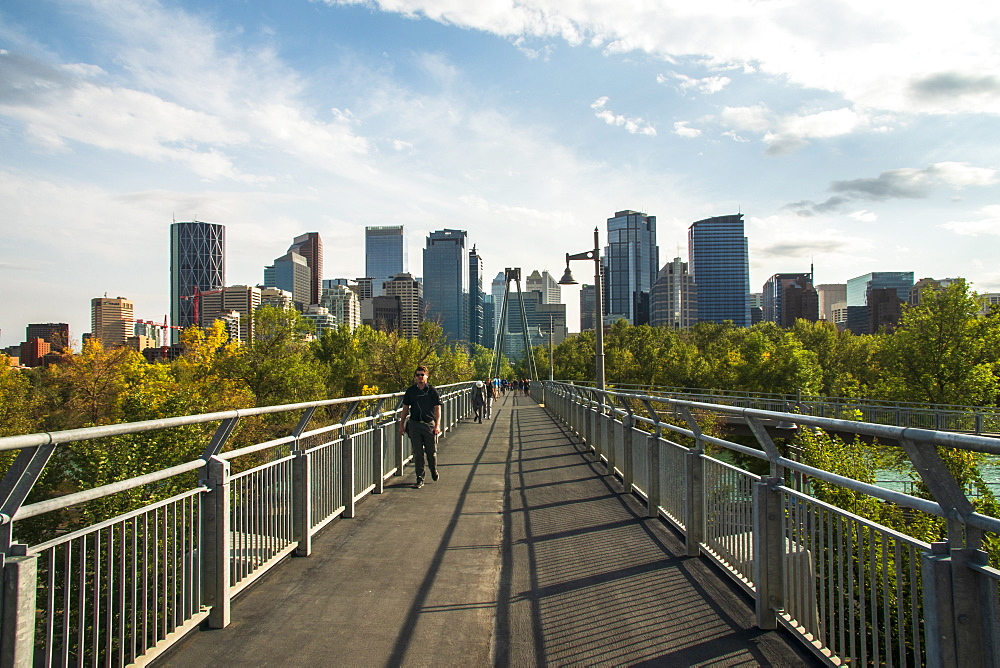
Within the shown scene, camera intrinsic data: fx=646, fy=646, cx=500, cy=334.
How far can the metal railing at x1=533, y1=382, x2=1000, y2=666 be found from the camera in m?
2.46

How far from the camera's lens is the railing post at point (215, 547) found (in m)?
4.31

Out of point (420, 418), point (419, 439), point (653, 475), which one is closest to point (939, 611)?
point (653, 475)

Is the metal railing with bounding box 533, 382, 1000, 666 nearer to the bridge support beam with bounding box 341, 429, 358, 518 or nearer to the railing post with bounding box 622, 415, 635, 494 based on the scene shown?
the railing post with bounding box 622, 415, 635, 494

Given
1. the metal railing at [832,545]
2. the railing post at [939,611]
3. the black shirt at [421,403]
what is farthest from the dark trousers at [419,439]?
the railing post at [939,611]

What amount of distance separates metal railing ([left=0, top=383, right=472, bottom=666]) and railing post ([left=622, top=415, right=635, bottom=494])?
3.64m

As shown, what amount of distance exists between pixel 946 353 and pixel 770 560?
137 feet

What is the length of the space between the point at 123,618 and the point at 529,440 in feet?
45.4

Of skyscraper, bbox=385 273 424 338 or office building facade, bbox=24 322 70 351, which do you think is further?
skyscraper, bbox=385 273 424 338

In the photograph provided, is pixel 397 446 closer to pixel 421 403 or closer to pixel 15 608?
pixel 421 403

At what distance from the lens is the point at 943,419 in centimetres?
2881

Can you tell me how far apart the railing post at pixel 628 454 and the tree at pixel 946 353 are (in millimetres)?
35991

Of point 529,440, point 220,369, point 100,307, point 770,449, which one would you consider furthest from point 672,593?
point 100,307

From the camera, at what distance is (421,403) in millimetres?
9750

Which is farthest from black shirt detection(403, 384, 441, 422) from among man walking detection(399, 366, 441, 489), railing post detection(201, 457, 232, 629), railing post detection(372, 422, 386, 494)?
railing post detection(201, 457, 232, 629)
